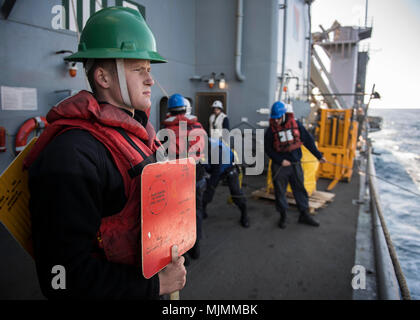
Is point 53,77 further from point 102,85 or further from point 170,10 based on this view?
point 102,85

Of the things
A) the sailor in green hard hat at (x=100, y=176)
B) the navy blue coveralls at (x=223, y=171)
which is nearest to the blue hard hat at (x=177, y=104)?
the navy blue coveralls at (x=223, y=171)

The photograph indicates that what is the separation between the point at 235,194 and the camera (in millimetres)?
5109

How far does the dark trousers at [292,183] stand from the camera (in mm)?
5242

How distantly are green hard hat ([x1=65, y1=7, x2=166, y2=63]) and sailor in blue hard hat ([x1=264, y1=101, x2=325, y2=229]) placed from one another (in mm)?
4163

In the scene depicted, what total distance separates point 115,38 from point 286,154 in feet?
14.5

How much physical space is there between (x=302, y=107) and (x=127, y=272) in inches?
455

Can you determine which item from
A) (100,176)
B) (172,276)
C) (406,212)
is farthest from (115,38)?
(406,212)

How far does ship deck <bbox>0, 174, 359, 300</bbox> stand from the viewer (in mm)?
3275

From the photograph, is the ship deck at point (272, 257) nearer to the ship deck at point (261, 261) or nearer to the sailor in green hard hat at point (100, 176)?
the ship deck at point (261, 261)

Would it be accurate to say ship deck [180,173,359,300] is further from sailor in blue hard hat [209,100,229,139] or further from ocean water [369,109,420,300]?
sailor in blue hard hat [209,100,229,139]

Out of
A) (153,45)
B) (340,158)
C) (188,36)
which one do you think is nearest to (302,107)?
(340,158)

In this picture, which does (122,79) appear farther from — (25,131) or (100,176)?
(25,131)

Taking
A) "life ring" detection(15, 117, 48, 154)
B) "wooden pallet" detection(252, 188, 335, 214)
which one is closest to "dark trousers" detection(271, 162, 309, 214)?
"wooden pallet" detection(252, 188, 335, 214)

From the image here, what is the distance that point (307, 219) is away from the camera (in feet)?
17.5
